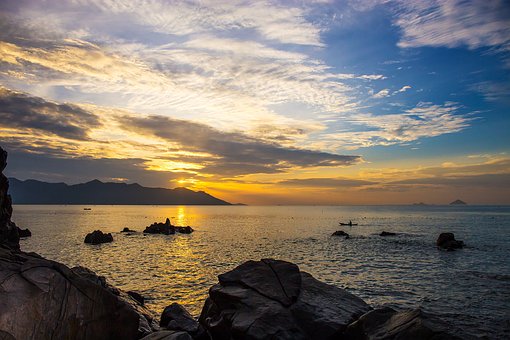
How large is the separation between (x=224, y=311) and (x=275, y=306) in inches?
95.9

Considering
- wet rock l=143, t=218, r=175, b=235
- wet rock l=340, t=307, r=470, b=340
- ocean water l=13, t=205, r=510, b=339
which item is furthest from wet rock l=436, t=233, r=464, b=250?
wet rock l=143, t=218, r=175, b=235

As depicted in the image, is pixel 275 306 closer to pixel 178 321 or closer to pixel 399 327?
pixel 399 327

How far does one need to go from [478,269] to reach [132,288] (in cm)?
4141

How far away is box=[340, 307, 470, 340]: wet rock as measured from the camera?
33.4 ft

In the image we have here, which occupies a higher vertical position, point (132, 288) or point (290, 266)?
point (290, 266)

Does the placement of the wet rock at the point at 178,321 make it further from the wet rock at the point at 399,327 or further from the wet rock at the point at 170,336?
the wet rock at the point at 399,327

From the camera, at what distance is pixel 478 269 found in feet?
133

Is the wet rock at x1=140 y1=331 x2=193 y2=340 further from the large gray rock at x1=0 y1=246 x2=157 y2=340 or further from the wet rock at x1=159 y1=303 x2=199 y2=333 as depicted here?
the wet rock at x1=159 y1=303 x2=199 y2=333

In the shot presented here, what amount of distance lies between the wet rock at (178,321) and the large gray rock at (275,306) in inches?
27.3

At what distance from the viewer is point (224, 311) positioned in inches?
567

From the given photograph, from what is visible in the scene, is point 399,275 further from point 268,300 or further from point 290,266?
point 268,300

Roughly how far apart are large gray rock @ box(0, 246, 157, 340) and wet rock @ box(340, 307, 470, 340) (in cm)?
945

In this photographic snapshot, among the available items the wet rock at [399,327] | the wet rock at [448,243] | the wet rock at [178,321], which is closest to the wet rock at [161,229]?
the wet rock at [448,243]

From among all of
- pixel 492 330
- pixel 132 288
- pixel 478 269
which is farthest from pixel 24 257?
pixel 478 269
